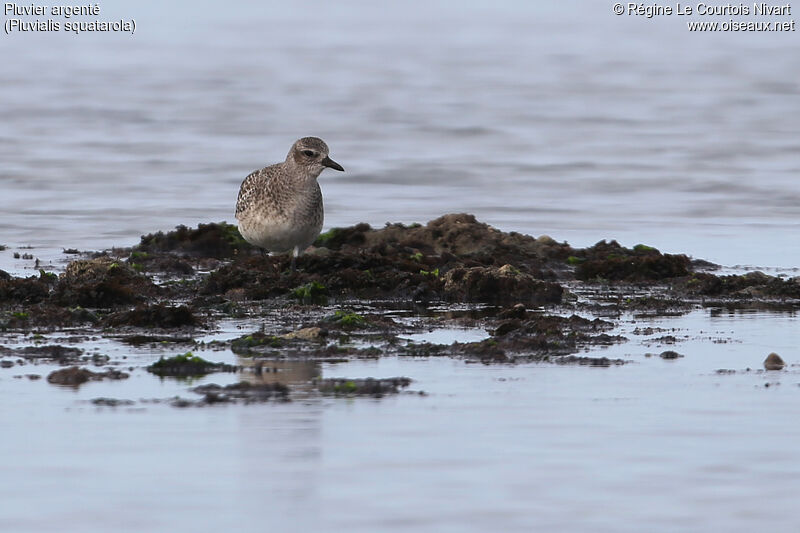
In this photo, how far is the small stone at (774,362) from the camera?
28.5 feet

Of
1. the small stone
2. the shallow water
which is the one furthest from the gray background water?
the shallow water

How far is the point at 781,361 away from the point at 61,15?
33.1 meters

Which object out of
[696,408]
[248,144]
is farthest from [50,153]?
[696,408]

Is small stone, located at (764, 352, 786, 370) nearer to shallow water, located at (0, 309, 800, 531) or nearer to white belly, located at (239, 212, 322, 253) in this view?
shallow water, located at (0, 309, 800, 531)

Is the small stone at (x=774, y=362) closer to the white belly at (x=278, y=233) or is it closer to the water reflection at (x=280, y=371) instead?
the water reflection at (x=280, y=371)

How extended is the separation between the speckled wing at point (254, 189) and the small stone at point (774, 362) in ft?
18.7

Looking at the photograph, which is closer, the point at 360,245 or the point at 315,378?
the point at 315,378

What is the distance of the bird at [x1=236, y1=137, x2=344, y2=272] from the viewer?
13094 millimetres

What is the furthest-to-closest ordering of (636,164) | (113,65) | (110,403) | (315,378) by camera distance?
(113,65), (636,164), (315,378), (110,403)

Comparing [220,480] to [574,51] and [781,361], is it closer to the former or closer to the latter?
[781,361]

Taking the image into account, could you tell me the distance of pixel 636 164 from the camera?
2202cm

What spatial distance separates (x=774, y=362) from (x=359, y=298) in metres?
3.79

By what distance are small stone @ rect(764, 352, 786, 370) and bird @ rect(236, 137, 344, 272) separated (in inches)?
205

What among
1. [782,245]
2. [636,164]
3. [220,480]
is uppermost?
[636,164]
